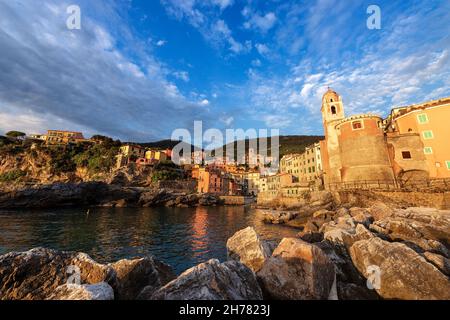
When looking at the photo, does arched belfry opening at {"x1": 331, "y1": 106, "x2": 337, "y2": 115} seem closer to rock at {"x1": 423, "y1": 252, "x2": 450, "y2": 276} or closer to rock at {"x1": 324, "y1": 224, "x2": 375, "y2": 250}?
rock at {"x1": 324, "y1": 224, "x2": 375, "y2": 250}

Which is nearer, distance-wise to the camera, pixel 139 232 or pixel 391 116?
pixel 139 232

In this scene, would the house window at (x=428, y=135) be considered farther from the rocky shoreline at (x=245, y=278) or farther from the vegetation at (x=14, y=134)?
the vegetation at (x=14, y=134)

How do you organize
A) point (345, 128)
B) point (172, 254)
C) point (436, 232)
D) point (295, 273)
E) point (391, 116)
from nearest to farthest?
1. point (295, 273)
2. point (436, 232)
3. point (172, 254)
4. point (345, 128)
5. point (391, 116)

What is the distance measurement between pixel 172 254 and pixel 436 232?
1681 cm

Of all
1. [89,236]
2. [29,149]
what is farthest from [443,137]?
[29,149]

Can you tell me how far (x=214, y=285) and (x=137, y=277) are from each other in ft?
9.13

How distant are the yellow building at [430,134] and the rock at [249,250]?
118 ft

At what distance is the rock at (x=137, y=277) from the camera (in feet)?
16.5

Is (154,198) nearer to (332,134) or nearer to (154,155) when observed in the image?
(154,155)

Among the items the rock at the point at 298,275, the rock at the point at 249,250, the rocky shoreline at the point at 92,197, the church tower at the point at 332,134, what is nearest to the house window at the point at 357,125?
the church tower at the point at 332,134
